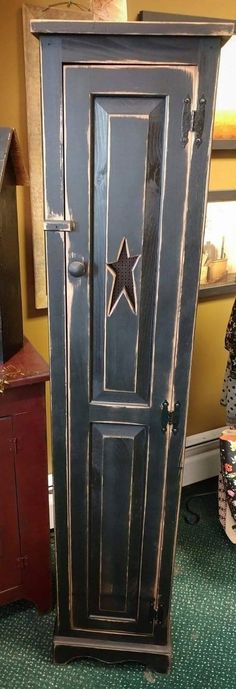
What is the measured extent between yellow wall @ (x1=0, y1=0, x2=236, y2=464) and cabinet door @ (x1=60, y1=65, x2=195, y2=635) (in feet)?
1.92

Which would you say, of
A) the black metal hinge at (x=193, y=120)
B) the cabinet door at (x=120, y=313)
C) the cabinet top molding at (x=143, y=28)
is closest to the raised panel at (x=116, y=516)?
the cabinet door at (x=120, y=313)

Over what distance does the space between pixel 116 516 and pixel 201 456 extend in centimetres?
107

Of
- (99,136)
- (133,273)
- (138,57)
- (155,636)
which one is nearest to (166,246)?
(133,273)

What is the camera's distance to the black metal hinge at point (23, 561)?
1721 mm

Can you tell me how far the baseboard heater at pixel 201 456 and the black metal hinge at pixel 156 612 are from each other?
89 cm

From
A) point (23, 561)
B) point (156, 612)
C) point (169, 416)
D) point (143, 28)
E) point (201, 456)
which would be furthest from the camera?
point (201, 456)

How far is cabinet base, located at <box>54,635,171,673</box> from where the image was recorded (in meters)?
1.64

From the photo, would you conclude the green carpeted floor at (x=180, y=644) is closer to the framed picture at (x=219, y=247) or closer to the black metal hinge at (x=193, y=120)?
the framed picture at (x=219, y=247)

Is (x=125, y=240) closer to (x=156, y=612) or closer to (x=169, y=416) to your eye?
(x=169, y=416)

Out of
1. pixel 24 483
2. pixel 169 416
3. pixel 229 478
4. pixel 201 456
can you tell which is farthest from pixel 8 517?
pixel 201 456

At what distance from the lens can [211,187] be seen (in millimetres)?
2002

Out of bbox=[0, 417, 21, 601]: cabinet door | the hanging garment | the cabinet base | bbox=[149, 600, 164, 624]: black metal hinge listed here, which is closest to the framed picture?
the hanging garment

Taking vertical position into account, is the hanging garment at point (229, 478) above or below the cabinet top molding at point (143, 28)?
below

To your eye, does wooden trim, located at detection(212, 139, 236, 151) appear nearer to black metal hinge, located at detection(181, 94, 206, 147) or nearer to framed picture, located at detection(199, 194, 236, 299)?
framed picture, located at detection(199, 194, 236, 299)
